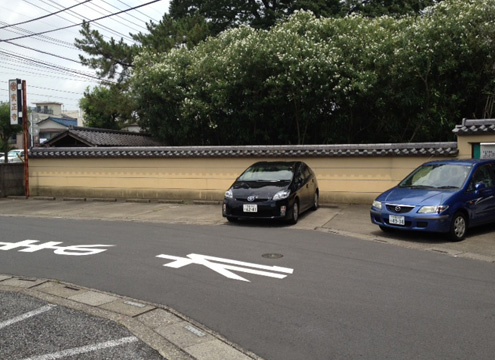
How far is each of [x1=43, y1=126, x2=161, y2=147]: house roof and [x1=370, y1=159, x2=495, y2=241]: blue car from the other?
14.9 metres

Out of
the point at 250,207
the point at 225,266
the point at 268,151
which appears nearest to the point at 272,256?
the point at 225,266

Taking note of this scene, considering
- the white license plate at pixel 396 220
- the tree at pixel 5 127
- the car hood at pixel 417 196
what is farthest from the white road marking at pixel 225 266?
the tree at pixel 5 127

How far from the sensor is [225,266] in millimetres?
7051

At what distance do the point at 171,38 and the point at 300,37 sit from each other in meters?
11.2

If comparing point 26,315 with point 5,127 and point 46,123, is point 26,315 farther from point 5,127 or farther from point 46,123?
point 46,123

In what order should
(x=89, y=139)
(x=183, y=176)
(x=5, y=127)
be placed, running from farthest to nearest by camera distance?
(x=5, y=127), (x=89, y=139), (x=183, y=176)

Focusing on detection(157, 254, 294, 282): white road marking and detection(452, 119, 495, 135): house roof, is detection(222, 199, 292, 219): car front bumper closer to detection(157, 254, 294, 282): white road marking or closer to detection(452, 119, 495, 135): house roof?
detection(157, 254, 294, 282): white road marking

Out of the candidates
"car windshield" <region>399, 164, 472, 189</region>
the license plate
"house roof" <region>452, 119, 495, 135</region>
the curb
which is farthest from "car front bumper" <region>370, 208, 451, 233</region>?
the curb

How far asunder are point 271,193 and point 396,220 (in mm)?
3054

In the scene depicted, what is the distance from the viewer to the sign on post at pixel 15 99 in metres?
18.2

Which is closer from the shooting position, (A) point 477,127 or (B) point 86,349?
(B) point 86,349

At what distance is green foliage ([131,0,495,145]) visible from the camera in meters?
14.8

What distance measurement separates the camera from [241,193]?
11.0 metres

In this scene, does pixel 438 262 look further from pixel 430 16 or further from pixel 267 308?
pixel 430 16
